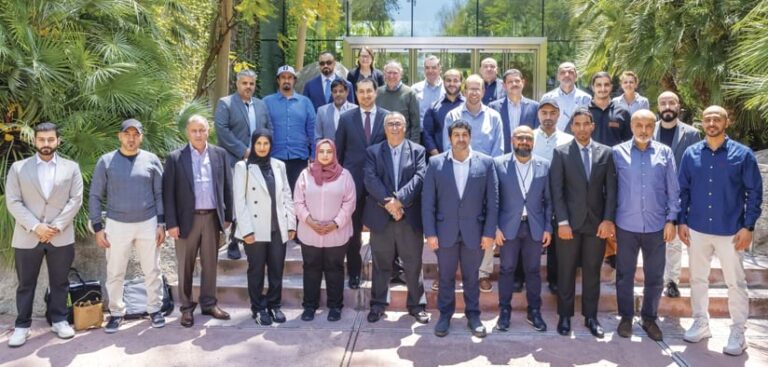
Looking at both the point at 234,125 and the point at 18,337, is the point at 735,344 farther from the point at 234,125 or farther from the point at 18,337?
the point at 18,337

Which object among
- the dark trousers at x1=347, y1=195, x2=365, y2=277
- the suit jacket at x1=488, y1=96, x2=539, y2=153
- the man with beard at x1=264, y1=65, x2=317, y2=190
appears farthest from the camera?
the man with beard at x1=264, y1=65, x2=317, y2=190

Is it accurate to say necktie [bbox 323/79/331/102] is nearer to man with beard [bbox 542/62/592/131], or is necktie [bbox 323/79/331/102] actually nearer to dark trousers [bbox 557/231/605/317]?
man with beard [bbox 542/62/592/131]

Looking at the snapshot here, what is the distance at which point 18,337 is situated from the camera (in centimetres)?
543

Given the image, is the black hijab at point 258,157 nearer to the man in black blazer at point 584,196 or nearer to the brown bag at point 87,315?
the brown bag at point 87,315

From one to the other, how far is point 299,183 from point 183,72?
143 inches

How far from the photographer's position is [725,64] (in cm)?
793

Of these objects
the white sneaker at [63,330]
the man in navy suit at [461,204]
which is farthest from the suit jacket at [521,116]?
the white sneaker at [63,330]

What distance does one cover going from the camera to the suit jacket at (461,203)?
215 inches

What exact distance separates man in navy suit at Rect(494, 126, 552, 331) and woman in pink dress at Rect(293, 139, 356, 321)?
1397 millimetres

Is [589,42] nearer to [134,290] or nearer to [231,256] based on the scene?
[231,256]

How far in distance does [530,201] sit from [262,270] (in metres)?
2.56

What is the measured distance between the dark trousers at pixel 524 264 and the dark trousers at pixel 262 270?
207 cm

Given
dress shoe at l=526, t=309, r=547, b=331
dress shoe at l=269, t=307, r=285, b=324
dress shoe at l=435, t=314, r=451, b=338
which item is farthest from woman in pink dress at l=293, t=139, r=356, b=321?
dress shoe at l=526, t=309, r=547, b=331

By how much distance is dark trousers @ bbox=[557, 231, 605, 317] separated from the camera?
5512mm
